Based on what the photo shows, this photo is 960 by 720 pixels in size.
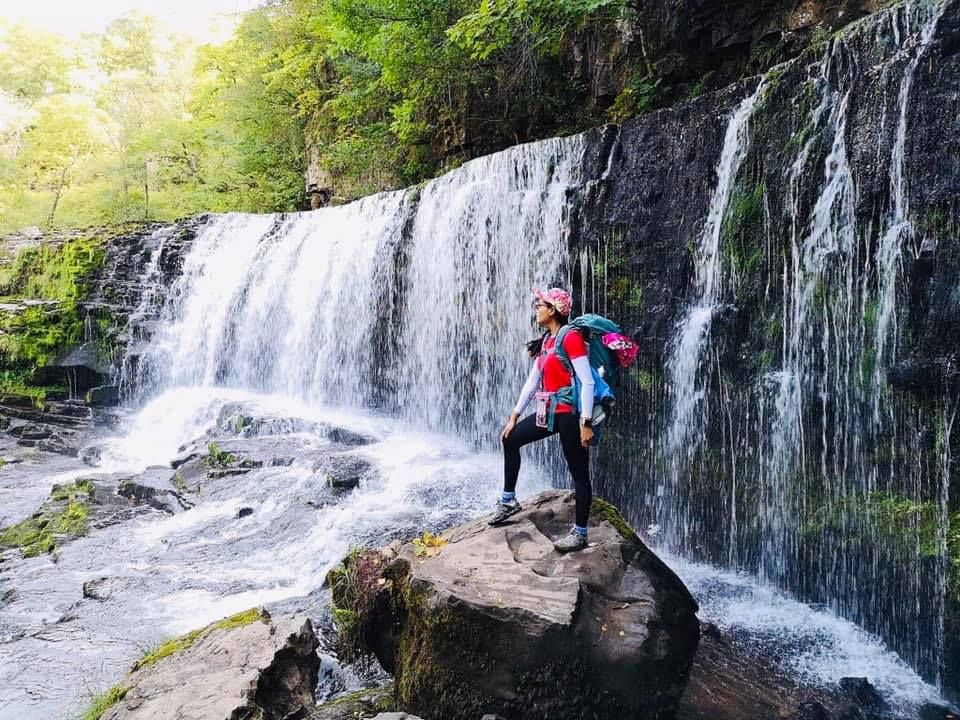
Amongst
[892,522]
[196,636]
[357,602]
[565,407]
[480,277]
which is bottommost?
[196,636]

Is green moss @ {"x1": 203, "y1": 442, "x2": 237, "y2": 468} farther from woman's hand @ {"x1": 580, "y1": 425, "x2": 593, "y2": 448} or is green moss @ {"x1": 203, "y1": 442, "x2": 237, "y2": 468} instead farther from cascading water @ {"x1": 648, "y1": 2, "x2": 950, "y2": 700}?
woman's hand @ {"x1": 580, "y1": 425, "x2": 593, "y2": 448}

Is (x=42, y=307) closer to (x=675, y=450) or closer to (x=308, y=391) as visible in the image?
(x=308, y=391)

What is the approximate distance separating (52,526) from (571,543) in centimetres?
627

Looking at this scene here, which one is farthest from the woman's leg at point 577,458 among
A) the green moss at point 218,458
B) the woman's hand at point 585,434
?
the green moss at point 218,458

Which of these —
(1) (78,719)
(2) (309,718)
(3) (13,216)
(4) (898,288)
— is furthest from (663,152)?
(3) (13,216)

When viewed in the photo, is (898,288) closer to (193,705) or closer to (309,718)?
(309,718)

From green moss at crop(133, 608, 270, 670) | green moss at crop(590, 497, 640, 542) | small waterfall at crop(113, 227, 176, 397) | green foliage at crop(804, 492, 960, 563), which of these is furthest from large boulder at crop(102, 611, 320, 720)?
small waterfall at crop(113, 227, 176, 397)

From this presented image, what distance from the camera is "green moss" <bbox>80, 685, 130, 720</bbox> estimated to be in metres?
3.56

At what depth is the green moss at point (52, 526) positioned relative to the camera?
6750 millimetres

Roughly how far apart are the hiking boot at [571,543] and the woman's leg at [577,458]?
0.26ft

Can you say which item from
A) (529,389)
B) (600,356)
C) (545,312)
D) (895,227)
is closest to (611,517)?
(529,389)

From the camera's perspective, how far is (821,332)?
5.41 meters

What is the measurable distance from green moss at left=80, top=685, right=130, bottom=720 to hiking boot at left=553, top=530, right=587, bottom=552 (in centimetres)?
260

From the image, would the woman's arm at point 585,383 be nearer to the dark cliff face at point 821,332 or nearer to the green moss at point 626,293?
the dark cliff face at point 821,332
